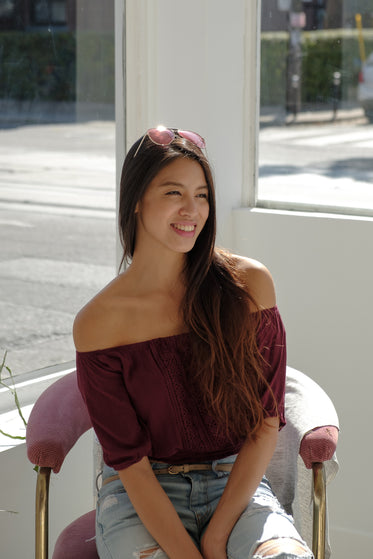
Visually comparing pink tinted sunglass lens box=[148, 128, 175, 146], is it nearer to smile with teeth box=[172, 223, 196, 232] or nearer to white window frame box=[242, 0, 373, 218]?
smile with teeth box=[172, 223, 196, 232]

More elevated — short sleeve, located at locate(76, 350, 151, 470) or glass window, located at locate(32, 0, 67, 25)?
glass window, located at locate(32, 0, 67, 25)

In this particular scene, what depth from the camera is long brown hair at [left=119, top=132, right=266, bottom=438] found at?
1.76 metres

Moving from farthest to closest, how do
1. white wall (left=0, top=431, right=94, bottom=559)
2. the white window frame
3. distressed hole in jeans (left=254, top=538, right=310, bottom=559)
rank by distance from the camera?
the white window frame
white wall (left=0, top=431, right=94, bottom=559)
distressed hole in jeans (left=254, top=538, right=310, bottom=559)

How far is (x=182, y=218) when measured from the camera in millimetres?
1756

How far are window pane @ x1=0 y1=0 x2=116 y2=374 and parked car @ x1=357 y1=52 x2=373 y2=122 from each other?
0.79 metres

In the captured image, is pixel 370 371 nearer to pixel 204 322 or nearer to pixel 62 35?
pixel 204 322

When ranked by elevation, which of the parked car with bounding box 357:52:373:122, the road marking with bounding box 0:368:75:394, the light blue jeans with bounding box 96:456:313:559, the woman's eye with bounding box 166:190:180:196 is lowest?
the light blue jeans with bounding box 96:456:313:559

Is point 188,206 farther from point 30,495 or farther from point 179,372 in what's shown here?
point 30,495

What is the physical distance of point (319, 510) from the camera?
179cm

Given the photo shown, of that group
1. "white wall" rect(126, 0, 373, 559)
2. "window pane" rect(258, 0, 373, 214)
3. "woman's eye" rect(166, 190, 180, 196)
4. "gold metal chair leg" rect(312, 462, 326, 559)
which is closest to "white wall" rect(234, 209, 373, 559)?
"white wall" rect(126, 0, 373, 559)

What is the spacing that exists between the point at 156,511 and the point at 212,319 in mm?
417

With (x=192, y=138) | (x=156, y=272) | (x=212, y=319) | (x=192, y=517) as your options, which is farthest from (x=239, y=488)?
(x=192, y=138)

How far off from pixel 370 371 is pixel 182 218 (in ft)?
3.55

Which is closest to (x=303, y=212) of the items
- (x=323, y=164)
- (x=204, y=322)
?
(x=323, y=164)
